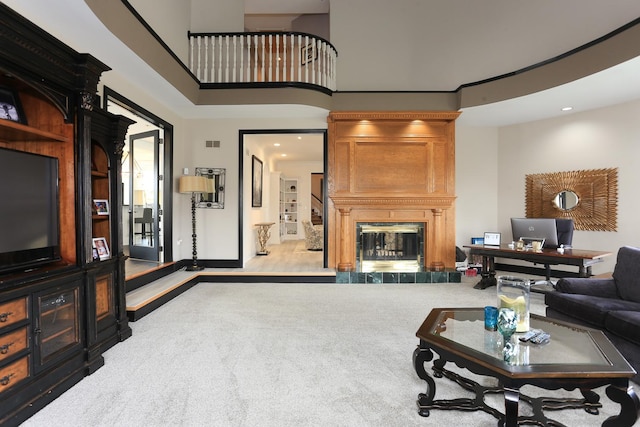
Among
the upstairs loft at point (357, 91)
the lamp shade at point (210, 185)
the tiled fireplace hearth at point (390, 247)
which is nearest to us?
the upstairs loft at point (357, 91)

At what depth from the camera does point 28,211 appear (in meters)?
2.22

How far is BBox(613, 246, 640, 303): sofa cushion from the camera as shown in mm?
2732

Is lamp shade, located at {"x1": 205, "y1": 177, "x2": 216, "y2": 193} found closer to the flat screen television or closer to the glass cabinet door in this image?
the flat screen television

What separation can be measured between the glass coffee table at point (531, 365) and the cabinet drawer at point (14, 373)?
97.8 inches

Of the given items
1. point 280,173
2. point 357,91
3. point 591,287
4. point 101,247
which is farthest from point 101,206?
point 280,173

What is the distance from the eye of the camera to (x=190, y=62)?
5441 mm

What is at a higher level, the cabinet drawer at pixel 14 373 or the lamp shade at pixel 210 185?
the lamp shade at pixel 210 185

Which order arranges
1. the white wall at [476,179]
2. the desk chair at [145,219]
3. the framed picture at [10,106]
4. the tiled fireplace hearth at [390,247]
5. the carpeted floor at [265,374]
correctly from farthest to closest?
the desk chair at [145,219]
the white wall at [476,179]
the tiled fireplace hearth at [390,247]
the framed picture at [10,106]
the carpeted floor at [265,374]

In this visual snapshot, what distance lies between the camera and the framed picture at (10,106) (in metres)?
2.20

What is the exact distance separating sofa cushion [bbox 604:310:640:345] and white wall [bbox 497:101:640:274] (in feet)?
11.8

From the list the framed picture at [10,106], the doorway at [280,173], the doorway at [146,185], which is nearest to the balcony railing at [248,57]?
the doorway at [280,173]

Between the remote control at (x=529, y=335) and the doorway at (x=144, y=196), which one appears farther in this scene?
the doorway at (x=144, y=196)

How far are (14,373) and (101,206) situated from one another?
1588 millimetres

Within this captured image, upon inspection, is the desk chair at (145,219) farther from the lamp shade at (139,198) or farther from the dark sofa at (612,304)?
the dark sofa at (612,304)
